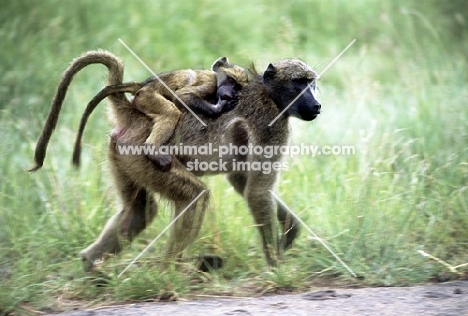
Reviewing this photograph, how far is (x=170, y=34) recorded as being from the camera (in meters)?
7.66

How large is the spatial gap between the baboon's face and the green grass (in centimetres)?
64

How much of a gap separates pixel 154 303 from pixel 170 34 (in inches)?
171

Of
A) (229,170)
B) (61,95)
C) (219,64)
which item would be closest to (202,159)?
(229,170)

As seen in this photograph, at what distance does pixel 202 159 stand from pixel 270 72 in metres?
0.71

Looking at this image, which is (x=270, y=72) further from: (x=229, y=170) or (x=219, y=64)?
(x=229, y=170)

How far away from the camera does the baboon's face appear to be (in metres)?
4.40

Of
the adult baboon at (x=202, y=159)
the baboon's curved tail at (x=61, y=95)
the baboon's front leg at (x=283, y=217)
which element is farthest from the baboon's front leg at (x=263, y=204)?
the baboon's curved tail at (x=61, y=95)

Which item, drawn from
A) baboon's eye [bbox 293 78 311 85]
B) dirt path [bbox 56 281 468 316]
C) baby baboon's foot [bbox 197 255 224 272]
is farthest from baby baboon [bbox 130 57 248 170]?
dirt path [bbox 56 281 468 316]

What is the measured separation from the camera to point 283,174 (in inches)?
210

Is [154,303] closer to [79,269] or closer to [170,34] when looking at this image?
[79,269]

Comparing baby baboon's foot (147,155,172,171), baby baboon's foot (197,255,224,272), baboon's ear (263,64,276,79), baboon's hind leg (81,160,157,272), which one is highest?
baboon's ear (263,64,276,79)

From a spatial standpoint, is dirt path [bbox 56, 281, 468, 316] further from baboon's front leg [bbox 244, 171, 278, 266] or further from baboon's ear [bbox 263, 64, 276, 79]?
baboon's ear [bbox 263, 64, 276, 79]

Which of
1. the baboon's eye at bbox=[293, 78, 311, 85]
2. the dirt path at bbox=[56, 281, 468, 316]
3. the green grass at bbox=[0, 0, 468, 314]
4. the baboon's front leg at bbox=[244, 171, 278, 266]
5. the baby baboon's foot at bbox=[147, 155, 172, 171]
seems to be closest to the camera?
the dirt path at bbox=[56, 281, 468, 316]

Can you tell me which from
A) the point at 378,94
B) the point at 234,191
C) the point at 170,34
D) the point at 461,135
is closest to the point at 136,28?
the point at 170,34
